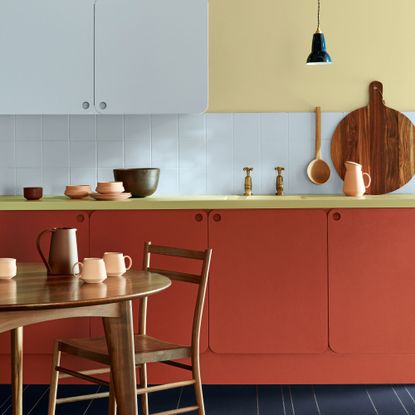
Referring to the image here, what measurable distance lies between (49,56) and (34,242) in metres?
1.04

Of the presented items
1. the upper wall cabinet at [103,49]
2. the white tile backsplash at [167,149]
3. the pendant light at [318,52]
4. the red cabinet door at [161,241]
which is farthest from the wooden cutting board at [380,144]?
the red cabinet door at [161,241]

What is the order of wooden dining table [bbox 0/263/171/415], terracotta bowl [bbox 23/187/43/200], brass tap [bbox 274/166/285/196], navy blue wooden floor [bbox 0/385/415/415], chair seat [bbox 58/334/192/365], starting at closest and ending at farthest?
wooden dining table [bbox 0/263/171/415] → chair seat [bbox 58/334/192/365] → navy blue wooden floor [bbox 0/385/415/415] → terracotta bowl [bbox 23/187/43/200] → brass tap [bbox 274/166/285/196]

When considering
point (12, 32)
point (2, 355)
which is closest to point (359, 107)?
point (12, 32)

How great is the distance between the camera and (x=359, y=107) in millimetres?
5137

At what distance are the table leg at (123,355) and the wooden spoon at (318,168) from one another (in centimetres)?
248

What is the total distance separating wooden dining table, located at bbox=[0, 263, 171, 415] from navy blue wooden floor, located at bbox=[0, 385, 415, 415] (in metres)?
1.23

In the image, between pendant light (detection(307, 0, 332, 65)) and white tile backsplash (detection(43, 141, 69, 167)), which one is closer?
pendant light (detection(307, 0, 332, 65))

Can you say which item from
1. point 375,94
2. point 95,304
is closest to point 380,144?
point 375,94

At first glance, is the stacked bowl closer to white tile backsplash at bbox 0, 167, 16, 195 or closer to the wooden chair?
white tile backsplash at bbox 0, 167, 16, 195

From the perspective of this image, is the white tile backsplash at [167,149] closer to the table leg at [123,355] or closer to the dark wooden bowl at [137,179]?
the dark wooden bowl at [137,179]

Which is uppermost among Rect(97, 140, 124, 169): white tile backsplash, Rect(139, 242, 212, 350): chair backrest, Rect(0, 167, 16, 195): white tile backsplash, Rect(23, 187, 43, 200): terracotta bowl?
Rect(97, 140, 124, 169): white tile backsplash

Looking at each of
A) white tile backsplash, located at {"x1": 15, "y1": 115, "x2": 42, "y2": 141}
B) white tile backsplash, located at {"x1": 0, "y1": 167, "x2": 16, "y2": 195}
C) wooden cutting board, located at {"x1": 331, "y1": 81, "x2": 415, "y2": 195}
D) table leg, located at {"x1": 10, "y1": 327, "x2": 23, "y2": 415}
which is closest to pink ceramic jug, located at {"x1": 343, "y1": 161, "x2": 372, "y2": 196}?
wooden cutting board, located at {"x1": 331, "y1": 81, "x2": 415, "y2": 195}

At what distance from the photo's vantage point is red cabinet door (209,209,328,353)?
177 inches

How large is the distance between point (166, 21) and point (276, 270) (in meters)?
1.50
